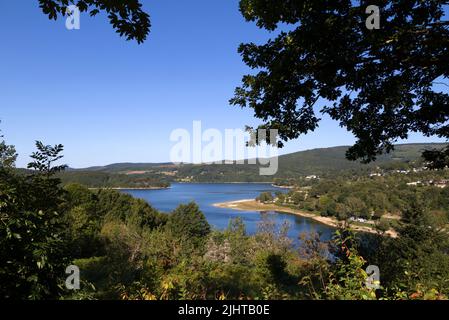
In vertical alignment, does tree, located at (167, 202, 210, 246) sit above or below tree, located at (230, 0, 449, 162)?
below

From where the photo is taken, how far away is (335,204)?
97.0 m

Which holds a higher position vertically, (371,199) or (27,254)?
(27,254)

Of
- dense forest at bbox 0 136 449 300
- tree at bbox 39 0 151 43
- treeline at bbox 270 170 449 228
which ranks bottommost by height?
treeline at bbox 270 170 449 228

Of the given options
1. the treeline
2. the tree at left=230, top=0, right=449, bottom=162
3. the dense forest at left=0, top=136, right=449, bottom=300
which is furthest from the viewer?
the treeline

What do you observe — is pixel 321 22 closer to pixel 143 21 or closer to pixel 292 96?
pixel 292 96

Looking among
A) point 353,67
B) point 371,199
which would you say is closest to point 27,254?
point 353,67

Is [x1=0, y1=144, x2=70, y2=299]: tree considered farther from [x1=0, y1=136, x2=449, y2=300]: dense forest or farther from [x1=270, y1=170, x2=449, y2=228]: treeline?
[x1=270, y1=170, x2=449, y2=228]: treeline

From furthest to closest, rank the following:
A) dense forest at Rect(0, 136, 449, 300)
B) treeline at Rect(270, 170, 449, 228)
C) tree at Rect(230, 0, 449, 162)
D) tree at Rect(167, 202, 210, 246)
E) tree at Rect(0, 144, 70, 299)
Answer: treeline at Rect(270, 170, 449, 228), tree at Rect(167, 202, 210, 246), tree at Rect(230, 0, 449, 162), dense forest at Rect(0, 136, 449, 300), tree at Rect(0, 144, 70, 299)

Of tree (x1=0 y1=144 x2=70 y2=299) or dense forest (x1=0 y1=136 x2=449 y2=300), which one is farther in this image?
dense forest (x1=0 y1=136 x2=449 y2=300)

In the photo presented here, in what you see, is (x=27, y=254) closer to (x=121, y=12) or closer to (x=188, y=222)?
(x=121, y=12)

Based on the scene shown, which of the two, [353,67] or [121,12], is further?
[353,67]

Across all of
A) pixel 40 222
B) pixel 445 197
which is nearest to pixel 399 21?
pixel 40 222

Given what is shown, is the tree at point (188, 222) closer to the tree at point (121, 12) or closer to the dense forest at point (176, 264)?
the dense forest at point (176, 264)

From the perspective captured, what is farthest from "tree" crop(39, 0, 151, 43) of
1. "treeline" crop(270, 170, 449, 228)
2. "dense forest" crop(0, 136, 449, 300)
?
"treeline" crop(270, 170, 449, 228)
